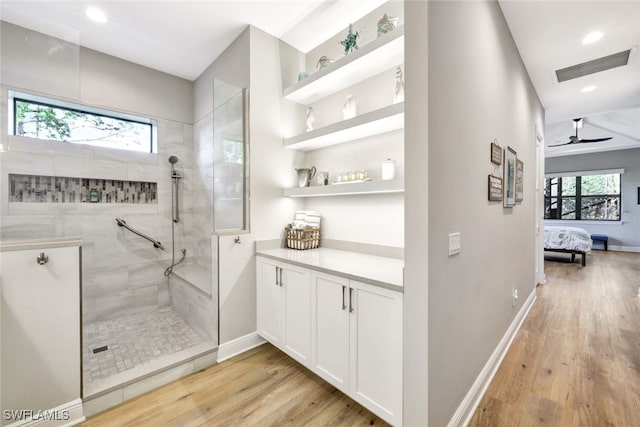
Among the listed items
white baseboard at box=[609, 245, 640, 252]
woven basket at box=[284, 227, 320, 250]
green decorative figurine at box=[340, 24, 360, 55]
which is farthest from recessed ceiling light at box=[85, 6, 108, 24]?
white baseboard at box=[609, 245, 640, 252]

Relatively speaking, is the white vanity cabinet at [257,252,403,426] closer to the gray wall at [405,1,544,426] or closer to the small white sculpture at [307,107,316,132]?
the gray wall at [405,1,544,426]

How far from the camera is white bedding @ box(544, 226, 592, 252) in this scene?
565 centimetres

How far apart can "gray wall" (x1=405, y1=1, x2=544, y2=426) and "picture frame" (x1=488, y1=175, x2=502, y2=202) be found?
6 centimetres

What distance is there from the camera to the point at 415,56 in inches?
47.7

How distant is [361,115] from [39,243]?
2.24m

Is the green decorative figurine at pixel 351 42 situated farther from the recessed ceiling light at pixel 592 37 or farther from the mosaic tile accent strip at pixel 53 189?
the mosaic tile accent strip at pixel 53 189

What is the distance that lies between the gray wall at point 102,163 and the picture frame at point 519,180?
145 inches

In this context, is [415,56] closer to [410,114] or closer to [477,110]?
[410,114]

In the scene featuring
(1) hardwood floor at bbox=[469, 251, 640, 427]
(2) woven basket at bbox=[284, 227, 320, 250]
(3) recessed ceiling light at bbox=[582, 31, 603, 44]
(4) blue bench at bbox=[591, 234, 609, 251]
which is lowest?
(1) hardwood floor at bbox=[469, 251, 640, 427]

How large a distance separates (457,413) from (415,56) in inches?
75.4

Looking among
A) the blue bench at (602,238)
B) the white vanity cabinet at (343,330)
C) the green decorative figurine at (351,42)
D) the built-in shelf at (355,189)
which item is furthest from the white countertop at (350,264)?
the blue bench at (602,238)

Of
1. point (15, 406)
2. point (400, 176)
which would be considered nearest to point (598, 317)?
point (400, 176)

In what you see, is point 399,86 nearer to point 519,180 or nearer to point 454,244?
point 454,244

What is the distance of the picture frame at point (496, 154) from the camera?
1917 mm
